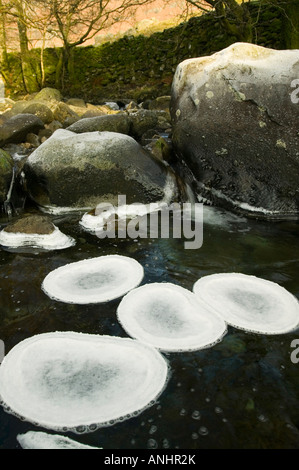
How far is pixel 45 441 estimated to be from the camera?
1.42 meters

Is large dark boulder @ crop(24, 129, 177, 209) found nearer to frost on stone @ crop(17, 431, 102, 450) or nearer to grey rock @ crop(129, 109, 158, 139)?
grey rock @ crop(129, 109, 158, 139)

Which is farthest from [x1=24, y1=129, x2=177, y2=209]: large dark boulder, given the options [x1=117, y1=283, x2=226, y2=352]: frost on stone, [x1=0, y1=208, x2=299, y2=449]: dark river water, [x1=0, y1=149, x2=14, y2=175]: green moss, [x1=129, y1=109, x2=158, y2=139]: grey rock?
[x1=129, y1=109, x2=158, y2=139]: grey rock

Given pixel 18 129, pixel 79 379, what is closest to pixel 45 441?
pixel 79 379

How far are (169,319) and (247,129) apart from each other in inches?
95.5

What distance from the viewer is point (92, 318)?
7.23 feet

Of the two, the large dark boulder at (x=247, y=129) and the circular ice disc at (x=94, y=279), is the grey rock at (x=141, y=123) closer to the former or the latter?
the large dark boulder at (x=247, y=129)

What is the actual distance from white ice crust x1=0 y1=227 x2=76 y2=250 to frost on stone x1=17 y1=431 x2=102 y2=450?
6.07 feet

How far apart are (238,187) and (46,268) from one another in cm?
217

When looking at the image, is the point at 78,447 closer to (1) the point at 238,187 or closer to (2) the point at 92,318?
(2) the point at 92,318

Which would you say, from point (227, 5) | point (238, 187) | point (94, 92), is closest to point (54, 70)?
point (94, 92)

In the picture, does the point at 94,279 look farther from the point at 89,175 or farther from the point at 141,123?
the point at 141,123

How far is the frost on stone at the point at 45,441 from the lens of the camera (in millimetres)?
1407

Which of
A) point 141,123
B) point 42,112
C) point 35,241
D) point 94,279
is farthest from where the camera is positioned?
point 42,112

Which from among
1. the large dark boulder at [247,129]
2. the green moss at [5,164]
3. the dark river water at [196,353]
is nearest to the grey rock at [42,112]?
the green moss at [5,164]
